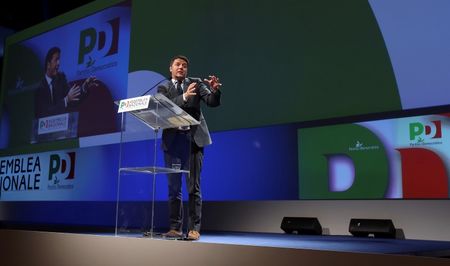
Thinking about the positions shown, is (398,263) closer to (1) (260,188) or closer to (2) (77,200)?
(1) (260,188)

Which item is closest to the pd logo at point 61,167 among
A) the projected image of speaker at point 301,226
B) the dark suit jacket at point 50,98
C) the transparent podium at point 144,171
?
the dark suit jacket at point 50,98

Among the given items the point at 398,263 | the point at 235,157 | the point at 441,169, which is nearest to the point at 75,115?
the point at 235,157

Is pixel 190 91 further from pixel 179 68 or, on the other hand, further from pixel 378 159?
pixel 378 159

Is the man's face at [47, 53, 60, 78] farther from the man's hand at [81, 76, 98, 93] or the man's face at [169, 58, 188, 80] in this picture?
the man's face at [169, 58, 188, 80]

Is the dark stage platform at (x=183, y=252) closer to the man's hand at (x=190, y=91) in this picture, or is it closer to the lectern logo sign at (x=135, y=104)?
the lectern logo sign at (x=135, y=104)

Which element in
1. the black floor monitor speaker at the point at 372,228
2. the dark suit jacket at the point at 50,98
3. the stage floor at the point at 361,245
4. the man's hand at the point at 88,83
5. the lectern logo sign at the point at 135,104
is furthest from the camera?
the dark suit jacket at the point at 50,98

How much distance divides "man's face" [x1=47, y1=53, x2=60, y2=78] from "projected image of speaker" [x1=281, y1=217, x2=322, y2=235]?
3.82 meters

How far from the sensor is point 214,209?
13.6 ft

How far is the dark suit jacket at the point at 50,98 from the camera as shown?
18.9 feet

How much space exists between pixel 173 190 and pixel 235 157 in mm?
1560

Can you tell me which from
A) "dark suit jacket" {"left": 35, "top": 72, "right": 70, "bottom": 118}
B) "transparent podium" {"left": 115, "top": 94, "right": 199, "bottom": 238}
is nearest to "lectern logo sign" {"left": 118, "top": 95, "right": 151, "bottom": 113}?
"transparent podium" {"left": 115, "top": 94, "right": 199, "bottom": 238}

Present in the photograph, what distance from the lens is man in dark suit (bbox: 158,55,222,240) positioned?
2646 mm

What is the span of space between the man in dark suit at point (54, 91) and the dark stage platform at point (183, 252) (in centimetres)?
272

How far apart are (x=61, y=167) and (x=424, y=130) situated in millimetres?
4264
